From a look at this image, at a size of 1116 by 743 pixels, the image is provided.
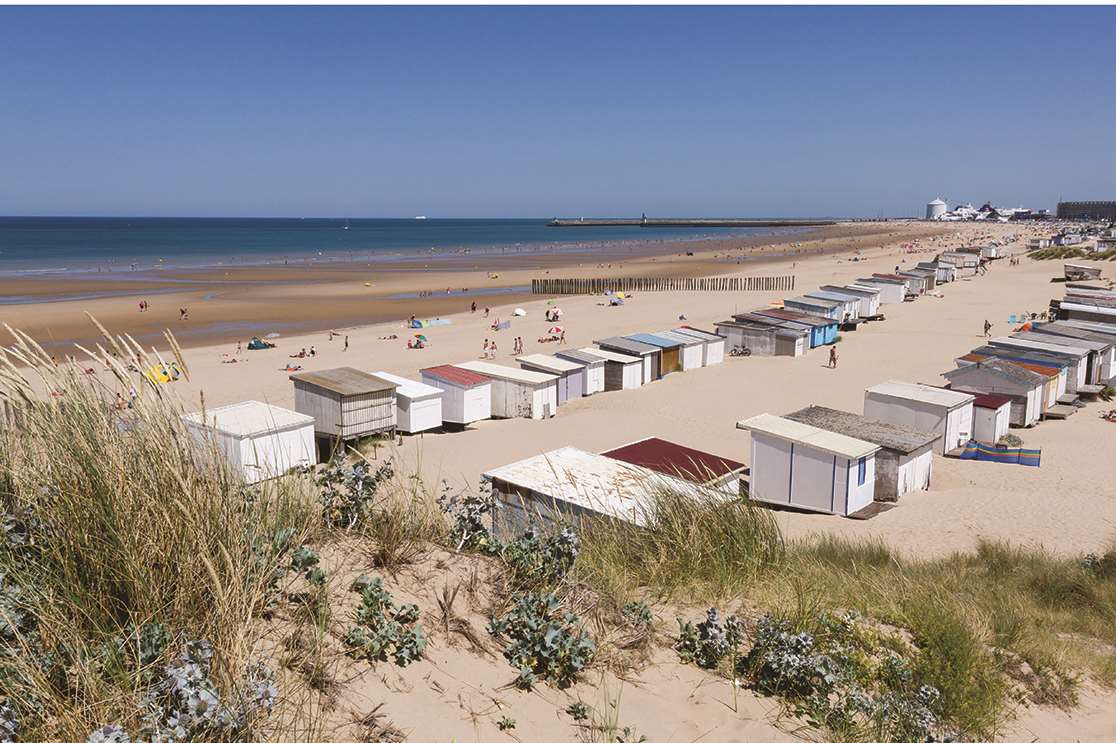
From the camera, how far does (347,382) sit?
62.5ft

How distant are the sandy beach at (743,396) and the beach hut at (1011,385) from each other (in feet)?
2.31

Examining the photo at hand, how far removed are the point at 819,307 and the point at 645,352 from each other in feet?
48.6

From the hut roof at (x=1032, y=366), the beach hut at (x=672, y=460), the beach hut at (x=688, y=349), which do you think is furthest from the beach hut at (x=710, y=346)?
the beach hut at (x=672, y=460)

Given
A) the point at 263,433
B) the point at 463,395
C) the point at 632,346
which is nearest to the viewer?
the point at 263,433

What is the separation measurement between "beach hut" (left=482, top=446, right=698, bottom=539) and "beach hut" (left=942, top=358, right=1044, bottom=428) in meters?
14.3

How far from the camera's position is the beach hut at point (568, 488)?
10070 mm

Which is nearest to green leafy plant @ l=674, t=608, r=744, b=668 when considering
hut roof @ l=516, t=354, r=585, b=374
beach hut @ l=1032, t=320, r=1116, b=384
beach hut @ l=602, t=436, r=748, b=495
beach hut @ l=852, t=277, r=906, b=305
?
beach hut @ l=602, t=436, r=748, b=495

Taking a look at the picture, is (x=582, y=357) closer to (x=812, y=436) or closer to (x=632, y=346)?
(x=632, y=346)

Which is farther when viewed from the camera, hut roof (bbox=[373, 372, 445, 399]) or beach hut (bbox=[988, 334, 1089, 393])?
beach hut (bbox=[988, 334, 1089, 393])

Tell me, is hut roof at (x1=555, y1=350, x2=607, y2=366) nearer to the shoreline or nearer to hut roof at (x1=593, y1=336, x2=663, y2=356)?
hut roof at (x1=593, y1=336, x2=663, y2=356)

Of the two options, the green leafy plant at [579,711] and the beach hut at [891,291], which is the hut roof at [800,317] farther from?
the green leafy plant at [579,711]

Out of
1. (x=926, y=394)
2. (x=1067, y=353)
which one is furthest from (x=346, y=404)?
(x=1067, y=353)

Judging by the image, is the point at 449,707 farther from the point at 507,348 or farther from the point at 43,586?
the point at 507,348

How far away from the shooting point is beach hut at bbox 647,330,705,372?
29.6 meters
